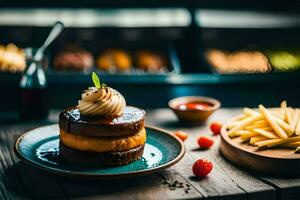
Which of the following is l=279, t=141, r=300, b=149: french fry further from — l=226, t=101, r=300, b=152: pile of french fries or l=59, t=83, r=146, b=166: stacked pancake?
l=59, t=83, r=146, b=166: stacked pancake

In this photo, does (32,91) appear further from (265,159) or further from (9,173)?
(265,159)

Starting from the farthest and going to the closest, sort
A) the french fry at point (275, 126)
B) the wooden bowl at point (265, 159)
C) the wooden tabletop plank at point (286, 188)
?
the french fry at point (275, 126) → the wooden bowl at point (265, 159) → the wooden tabletop plank at point (286, 188)

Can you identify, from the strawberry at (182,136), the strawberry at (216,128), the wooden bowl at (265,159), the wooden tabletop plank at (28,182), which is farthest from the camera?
the strawberry at (216,128)

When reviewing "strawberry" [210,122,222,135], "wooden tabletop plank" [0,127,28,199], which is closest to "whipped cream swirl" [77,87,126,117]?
"wooden tabletop plank" [0,127,28,199]

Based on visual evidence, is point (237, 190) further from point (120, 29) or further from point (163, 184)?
point (120, 29)

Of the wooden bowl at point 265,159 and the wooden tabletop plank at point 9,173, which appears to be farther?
the wooden bowl at point 265,159

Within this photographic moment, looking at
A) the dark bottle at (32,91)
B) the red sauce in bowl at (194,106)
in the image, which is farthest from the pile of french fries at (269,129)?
the dark bottle at (32,91)

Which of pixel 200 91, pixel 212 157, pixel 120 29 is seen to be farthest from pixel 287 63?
pixel 212 157

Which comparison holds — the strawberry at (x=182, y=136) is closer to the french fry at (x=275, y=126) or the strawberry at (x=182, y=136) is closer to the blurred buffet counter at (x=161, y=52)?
the french fry at (x=275, y=126)
